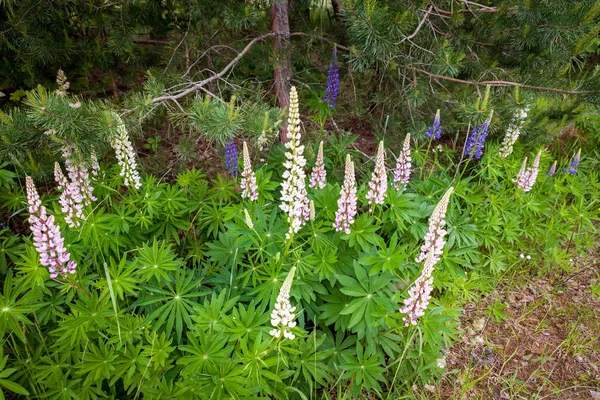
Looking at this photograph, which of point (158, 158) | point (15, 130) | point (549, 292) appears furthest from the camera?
point (158, 158)

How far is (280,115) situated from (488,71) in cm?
200

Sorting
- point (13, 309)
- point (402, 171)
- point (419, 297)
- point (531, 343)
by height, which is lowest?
point (531, 343)

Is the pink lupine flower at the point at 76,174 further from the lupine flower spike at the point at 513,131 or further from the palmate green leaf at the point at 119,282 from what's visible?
the lupine flower spike at the point at 513,131

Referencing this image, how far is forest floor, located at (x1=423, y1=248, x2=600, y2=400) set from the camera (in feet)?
10.0

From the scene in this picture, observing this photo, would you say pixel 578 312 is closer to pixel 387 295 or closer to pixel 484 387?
pixel 484 387

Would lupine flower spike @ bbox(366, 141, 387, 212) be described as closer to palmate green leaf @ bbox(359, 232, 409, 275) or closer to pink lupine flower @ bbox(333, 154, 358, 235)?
pink lupine flower @ bbox(333, 154, 358, 235)

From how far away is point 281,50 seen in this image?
3.65 meters

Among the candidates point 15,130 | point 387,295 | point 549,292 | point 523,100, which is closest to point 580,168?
point 549,292

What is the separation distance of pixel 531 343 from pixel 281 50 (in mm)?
3423

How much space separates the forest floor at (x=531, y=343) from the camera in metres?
3.06

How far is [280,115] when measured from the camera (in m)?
2.87

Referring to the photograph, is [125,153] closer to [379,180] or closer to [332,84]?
[332,84]

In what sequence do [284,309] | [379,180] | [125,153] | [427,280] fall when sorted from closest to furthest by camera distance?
[284,309] → [427,280] → [379,180] → [125,153]

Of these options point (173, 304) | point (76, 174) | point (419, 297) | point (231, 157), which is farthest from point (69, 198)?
point (419, 297)
